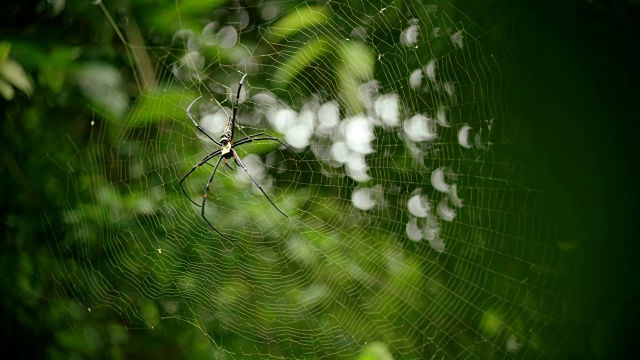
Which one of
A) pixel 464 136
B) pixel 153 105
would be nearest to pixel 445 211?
pixel 464 136

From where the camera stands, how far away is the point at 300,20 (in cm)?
180

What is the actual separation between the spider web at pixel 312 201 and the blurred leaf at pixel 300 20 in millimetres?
11

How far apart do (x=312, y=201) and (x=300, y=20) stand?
86cm

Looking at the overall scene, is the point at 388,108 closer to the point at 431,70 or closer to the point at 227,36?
the point at 431,70

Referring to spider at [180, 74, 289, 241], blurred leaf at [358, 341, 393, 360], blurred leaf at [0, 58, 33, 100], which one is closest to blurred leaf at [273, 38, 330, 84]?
spider at [180, 74, 289, 241]

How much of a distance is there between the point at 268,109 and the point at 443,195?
935 mm

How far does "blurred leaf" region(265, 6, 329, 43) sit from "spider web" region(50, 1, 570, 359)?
0.01m

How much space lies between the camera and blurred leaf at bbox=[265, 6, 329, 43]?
1.75 m

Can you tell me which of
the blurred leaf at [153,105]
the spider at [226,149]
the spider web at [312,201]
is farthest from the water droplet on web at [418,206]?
the blurred leaf at [153,105]

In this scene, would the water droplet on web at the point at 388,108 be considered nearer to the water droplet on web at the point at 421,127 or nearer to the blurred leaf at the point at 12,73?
the water droplet on web at the point at 421,127

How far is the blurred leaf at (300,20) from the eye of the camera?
1752 mm

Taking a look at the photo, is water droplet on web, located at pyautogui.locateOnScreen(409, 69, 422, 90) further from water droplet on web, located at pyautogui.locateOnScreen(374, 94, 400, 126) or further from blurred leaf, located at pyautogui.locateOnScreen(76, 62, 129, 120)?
blurred leaf, located at pyautogui.locateOnScreen(76, 62, 129, 120)

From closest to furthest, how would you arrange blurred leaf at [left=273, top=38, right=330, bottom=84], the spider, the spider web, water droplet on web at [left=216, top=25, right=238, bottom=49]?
1. the spider web
2. blurred leaf at [left=273, top=38, right=330, bottom=84]
3. the spider
4. water droplet on web at [left=216, top=25, right=238, bottom=49]

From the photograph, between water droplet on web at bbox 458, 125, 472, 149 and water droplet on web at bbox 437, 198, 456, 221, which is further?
water droplet on web at bbox 437, 198, 456, 221
